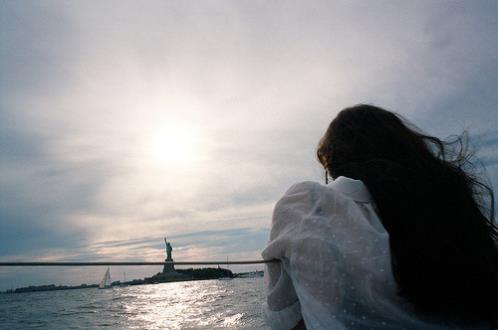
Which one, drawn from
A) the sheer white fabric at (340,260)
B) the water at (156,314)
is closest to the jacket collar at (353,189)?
the sheer white fabric at (340,260)

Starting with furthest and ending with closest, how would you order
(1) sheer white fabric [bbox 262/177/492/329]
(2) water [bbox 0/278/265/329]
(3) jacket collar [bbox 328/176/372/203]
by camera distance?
(2) water [bbox 0/278/265/329] → (3) jacket collar [bbox 328/176/372/203] → (1) sheer white fabric [bbox 262/177/492/329]

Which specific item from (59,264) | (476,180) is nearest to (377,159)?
(476,180)

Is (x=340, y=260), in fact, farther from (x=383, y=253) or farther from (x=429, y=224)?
(x=429, y=224)

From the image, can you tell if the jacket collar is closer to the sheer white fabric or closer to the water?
the sheer white fabric

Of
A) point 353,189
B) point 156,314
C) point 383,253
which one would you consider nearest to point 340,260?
point 383,253

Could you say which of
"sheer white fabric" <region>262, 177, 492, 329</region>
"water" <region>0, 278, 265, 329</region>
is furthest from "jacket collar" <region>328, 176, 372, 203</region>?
"water" <region>0, 278, 265, 329</region>

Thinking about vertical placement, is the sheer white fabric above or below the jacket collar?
below

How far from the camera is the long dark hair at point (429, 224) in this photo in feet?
2.88

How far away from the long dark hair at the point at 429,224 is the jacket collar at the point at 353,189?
16 mm

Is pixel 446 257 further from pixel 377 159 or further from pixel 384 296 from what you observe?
pixel 377 159

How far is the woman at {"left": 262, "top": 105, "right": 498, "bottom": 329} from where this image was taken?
86 cm

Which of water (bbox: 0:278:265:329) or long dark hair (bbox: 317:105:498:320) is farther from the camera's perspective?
water (bbox: 0:278:265:329)

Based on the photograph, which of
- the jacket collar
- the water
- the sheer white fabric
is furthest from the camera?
the water

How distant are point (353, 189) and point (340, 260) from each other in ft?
0.68
